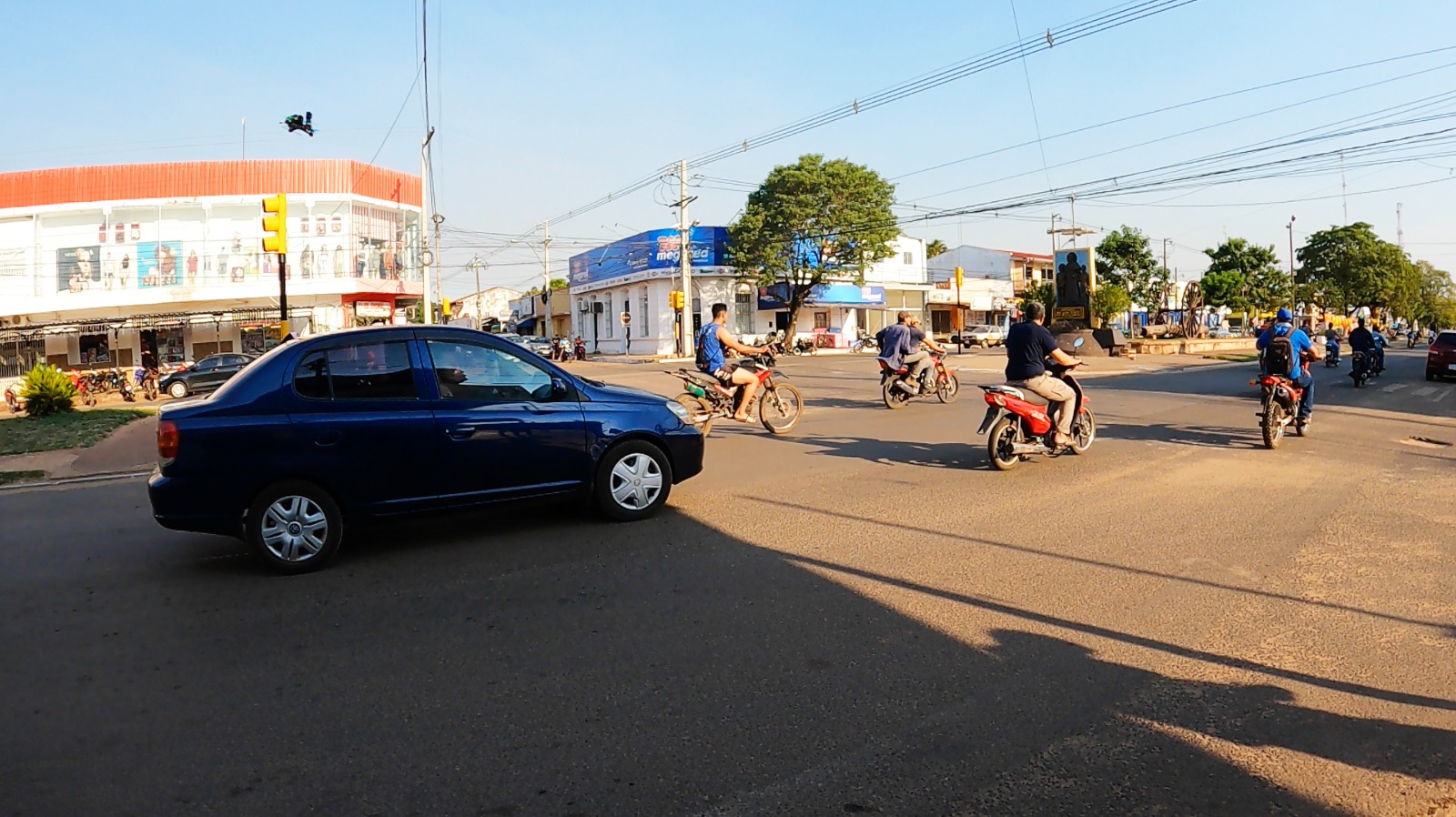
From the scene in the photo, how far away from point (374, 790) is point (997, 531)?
4.97 meters

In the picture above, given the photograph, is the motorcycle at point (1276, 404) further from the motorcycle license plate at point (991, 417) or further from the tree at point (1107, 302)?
the tree at point (1107, 302)

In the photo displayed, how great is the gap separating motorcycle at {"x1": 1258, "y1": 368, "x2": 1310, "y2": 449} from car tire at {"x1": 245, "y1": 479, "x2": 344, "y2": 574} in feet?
33.9

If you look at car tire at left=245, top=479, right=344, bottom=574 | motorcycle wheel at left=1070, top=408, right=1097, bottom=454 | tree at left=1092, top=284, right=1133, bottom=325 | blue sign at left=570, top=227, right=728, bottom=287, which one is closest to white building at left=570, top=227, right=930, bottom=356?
blue sign at left=570, top=227, right=728, bottom=287

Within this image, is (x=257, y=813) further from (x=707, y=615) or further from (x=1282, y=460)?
(x=1282, y=460)

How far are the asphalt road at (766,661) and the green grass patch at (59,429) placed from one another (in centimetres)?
787

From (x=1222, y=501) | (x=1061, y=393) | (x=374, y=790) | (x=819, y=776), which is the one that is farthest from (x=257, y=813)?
(x=1061, y=393)

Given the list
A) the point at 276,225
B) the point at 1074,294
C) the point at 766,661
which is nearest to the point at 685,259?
the point at 1074,294

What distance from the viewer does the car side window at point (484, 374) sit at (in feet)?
22.0

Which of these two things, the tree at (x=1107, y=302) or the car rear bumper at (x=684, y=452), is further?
the tree at (x=1107, y=302)

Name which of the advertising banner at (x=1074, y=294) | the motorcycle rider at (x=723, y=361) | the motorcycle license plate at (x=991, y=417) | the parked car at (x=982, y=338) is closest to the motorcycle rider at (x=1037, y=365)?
the motorcycle license plate at (x=991, y=417)

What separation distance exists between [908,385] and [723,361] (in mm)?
5035

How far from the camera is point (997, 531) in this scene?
7043 millimetres

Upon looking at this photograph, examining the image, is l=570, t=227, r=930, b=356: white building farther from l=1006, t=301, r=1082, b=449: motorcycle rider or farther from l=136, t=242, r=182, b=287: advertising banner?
l=1006, t=301, r=1082, b=449: motorcycle rider

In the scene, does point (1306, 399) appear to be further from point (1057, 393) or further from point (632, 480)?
point (632, 480)
